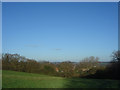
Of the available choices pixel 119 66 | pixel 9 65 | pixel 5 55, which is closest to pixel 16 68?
pixel 9 65

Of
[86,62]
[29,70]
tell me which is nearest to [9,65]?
[29,70]

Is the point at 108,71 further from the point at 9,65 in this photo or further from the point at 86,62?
the point at 9,65

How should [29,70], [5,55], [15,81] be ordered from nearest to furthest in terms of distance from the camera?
[15,81] < [5,55] < [29,70]

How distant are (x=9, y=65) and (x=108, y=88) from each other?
13.0ft

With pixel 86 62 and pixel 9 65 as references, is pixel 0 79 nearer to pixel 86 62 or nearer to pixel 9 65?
pixel 9 65

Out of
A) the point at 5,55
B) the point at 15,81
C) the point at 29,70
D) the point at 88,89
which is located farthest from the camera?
the point at 29,70

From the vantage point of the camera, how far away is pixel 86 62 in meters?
6.07

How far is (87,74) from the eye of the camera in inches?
236

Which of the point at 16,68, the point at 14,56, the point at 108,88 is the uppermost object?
the point at 14,56

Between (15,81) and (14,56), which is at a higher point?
(14,56)

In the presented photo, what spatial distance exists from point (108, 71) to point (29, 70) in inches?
137

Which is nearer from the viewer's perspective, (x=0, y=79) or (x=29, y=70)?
(x=0, y=79)

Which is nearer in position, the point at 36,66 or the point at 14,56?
the point at 14,56

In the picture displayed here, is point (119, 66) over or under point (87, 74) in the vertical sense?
over
